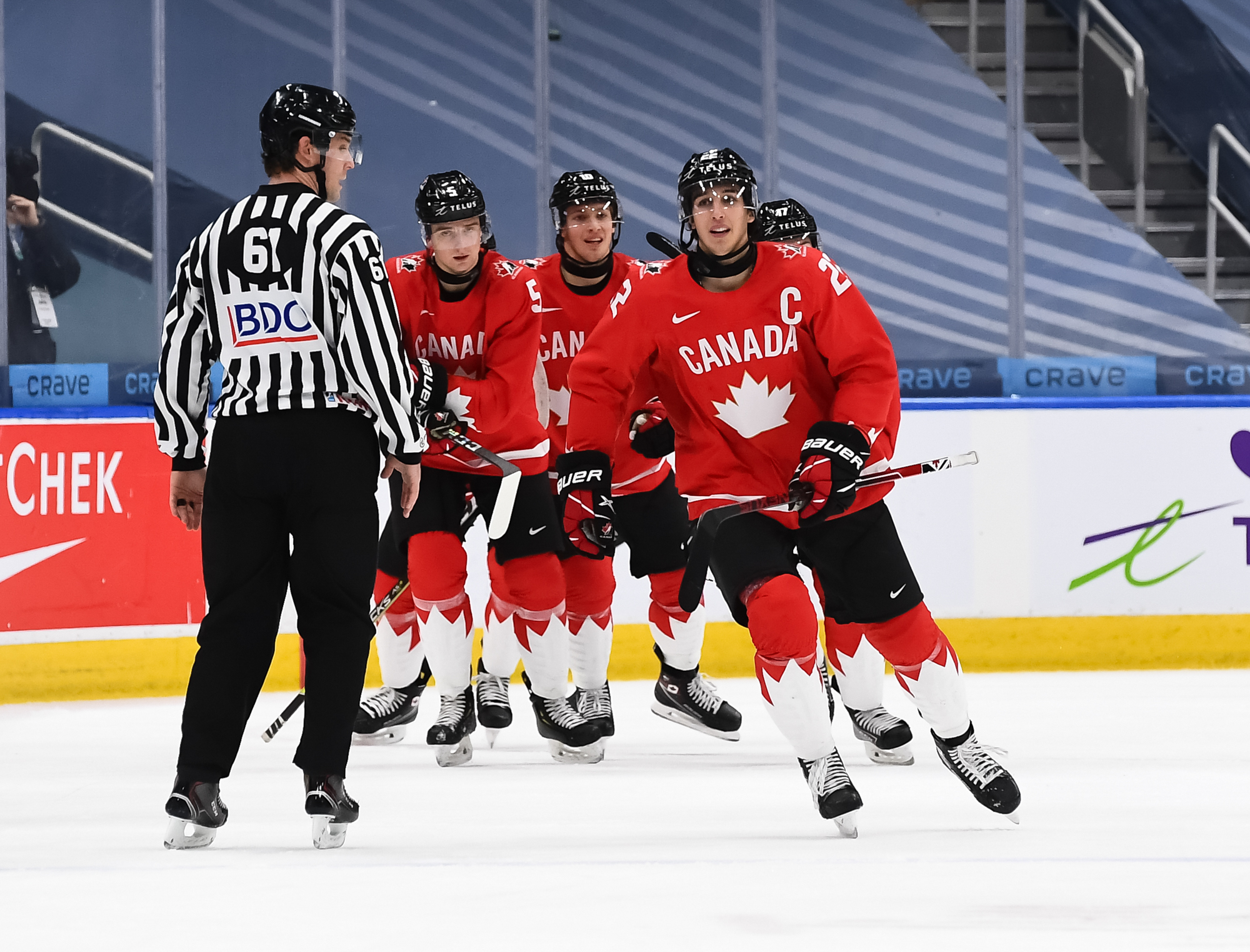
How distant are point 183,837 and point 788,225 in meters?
2.25

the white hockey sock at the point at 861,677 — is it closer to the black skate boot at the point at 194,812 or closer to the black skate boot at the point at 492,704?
the black skate boot at the point at 492,704

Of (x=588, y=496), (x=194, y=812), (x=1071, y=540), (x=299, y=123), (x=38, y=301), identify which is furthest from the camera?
(x=38, y=301)

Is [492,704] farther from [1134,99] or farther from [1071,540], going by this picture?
[1134,99]

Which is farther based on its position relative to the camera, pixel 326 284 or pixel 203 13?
pixel 203 13

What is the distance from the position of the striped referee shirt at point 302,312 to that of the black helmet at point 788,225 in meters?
1.68

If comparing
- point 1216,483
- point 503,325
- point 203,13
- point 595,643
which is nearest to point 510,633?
point 595,643

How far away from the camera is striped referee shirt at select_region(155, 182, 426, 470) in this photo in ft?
8.38

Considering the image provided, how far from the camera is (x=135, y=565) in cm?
476

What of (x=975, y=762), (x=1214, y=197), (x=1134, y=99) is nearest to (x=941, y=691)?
(x=975, y=762)

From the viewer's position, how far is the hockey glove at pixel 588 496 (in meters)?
2.98

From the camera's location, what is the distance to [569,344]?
3955 millimetres

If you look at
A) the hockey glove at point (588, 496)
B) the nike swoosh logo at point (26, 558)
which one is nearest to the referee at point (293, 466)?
the hockey glove at point (588, 496)

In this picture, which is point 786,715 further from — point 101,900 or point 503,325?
point 503,325

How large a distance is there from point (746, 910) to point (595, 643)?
181 centimetres
